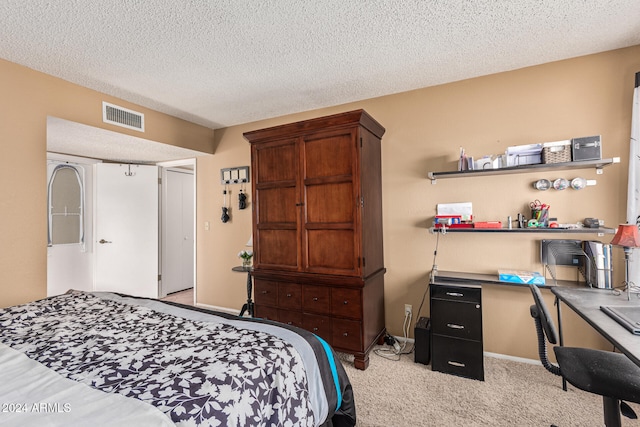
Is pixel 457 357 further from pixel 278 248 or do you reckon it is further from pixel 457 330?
pixel 278 248

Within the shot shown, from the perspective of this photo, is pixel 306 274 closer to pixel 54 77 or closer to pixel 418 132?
pixel 418 132

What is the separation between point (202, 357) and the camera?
1.27 meters

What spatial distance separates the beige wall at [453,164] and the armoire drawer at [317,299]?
0.78m

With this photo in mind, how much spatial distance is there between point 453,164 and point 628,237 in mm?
1340

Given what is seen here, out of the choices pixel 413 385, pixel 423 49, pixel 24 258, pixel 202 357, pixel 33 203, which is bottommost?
pixel 413 385

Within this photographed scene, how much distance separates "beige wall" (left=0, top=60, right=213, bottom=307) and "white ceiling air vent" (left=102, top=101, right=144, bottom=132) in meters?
0.27

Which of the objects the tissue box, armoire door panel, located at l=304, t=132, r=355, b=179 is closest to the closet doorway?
armoire door panel, located at l=304, t=132, r=355, b=179

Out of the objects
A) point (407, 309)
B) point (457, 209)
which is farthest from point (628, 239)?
point (407, 309)

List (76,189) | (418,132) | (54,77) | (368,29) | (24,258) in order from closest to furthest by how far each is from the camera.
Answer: (368,29)
(24,258)
(54,77)
(418,132)
(76,189)

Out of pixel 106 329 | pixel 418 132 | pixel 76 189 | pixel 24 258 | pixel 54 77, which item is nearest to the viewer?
pixel 106 329

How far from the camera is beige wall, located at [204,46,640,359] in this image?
7.84 feet

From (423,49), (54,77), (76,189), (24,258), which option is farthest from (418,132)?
(76,189)

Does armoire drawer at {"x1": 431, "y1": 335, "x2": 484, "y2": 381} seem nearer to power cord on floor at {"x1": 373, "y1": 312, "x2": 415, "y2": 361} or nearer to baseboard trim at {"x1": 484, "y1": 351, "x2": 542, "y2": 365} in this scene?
power cord on floor at {"x1": 373, "y1": 312, "x2": 415, "y2": 361}

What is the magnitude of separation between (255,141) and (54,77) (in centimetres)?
178
